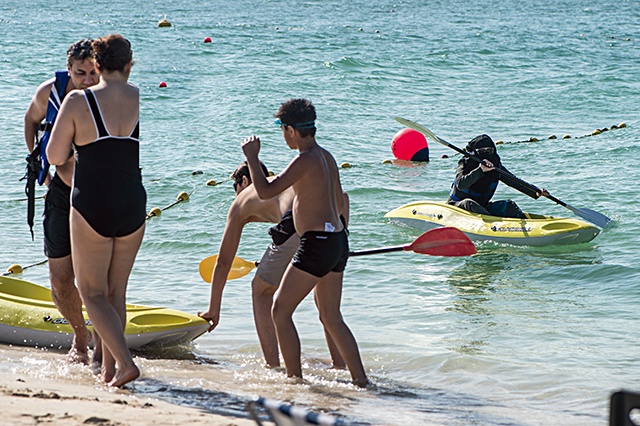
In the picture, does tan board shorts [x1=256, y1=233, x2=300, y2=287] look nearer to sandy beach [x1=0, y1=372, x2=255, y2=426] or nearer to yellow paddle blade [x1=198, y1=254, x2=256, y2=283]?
yellow paddle blade [x1=198, y1=254, x2=256, y2=283]

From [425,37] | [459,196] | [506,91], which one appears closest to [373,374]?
[459,196]

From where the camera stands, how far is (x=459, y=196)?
378 inches

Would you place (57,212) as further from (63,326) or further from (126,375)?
(63,326)

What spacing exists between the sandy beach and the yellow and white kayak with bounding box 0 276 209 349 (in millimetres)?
1211

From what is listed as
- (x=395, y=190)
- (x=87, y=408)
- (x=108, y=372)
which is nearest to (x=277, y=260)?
(x=108, y=372)

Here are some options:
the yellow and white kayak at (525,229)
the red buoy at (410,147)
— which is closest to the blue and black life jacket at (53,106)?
the yellow and white kayak at (525,229)

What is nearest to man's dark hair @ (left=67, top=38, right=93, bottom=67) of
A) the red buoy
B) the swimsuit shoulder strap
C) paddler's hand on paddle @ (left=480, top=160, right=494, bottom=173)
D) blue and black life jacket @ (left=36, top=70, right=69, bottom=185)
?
blue and black life jacket @ (left=36, top=70, right=69, bottom=185)

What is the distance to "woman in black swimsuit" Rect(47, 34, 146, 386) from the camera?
12.8 ft

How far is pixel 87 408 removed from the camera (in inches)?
139

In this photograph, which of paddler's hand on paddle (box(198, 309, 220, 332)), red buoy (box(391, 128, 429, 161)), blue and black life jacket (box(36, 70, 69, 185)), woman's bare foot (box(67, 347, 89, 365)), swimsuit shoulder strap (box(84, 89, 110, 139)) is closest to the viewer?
swimsuit shoulder strap (box(84, 89, 110, 139))

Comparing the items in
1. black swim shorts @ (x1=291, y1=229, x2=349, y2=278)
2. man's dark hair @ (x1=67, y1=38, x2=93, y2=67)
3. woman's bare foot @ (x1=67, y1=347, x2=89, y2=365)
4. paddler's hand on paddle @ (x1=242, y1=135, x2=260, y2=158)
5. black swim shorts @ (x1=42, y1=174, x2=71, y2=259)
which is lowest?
woman's bare foot @ (x1=67, y1=347, x2=89, y2=365)

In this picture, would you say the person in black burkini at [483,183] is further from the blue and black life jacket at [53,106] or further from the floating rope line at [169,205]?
the blue and black life jacket at [53,106]

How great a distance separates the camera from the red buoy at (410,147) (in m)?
14.1

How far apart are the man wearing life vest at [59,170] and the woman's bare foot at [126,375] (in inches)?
26.8
